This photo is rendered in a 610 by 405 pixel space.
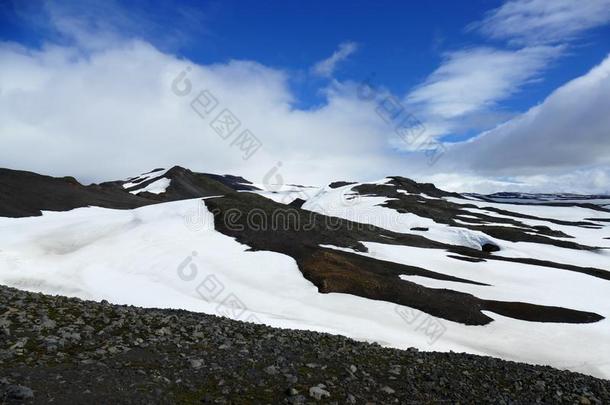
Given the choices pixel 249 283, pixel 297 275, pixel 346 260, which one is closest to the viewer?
pixel 249 283

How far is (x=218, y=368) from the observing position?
13.5 m

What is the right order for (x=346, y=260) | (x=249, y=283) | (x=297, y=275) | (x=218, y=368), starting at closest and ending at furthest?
1. (x=218, y=368)
2. (x=249, y=283)
3. (x=297, y=275)
4. (x=346, y=260)

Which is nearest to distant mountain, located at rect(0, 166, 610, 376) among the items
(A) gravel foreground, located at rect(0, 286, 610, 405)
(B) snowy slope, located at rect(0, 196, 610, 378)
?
(B) snowy slope, located at rect(0, 196, 610, 378)

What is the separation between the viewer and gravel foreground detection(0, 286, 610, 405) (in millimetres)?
11680

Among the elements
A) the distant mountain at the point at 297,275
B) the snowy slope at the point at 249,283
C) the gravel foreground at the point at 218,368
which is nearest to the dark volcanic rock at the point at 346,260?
the distant mountain at the point at 297,275

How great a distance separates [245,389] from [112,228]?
53310 millimetres

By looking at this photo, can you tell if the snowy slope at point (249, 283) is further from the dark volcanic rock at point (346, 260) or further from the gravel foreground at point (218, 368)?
the gravel foreground at point (218, 368)

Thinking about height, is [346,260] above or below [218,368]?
above

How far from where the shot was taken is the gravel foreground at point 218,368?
11.7m

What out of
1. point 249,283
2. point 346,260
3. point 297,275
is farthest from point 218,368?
point 346,260

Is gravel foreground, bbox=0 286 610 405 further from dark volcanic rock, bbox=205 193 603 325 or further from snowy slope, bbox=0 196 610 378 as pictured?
dark volcanic rock, bbox=205 193 603 325

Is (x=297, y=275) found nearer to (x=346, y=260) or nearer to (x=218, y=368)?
(x=346, y=260)

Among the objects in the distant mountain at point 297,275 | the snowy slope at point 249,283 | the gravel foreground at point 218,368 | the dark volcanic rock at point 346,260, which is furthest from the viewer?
the dark volcanic rock at point 346,260

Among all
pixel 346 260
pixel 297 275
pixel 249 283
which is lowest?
pixel 249 283
